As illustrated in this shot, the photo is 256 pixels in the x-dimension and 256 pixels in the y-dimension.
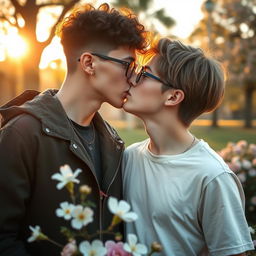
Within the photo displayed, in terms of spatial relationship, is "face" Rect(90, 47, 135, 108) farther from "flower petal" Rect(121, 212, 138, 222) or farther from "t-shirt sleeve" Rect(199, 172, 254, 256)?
"flower petal" Rect(121, 212, 138, 222)

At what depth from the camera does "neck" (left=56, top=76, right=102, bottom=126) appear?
2.78 m

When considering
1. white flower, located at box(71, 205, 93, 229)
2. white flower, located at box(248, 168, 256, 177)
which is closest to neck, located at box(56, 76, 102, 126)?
white flower, located at box(71, 205, 93, 229)

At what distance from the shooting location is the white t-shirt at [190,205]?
2.39 meters

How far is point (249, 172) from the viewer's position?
659 centimetres

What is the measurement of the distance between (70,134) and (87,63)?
56cm

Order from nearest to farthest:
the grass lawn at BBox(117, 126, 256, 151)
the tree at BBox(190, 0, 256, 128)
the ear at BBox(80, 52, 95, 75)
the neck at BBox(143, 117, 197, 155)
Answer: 1. the neck at BBox(143, 117, 197, 155)
2. the ear at BBox(80, 52, 95, 75)
3. the grass lawn at BBox(117, 126, 256, 151)
4. the tree at BBox(190, 0, 256, 128)

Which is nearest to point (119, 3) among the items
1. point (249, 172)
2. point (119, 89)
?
point (249, 172)

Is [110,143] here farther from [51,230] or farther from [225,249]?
[225,249]

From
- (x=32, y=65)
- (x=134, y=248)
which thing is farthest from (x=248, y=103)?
(x=134, y=248)

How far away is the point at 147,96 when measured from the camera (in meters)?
2.82

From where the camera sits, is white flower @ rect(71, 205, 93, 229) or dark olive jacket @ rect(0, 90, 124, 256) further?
dark olive jacket @ rect(0, 90, 124, 256)

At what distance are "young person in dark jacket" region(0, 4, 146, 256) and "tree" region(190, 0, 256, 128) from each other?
22412mm

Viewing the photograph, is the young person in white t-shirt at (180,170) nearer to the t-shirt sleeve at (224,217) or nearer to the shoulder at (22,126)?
the t-shirt sleeve at (224,217)

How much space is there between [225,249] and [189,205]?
28 cm
